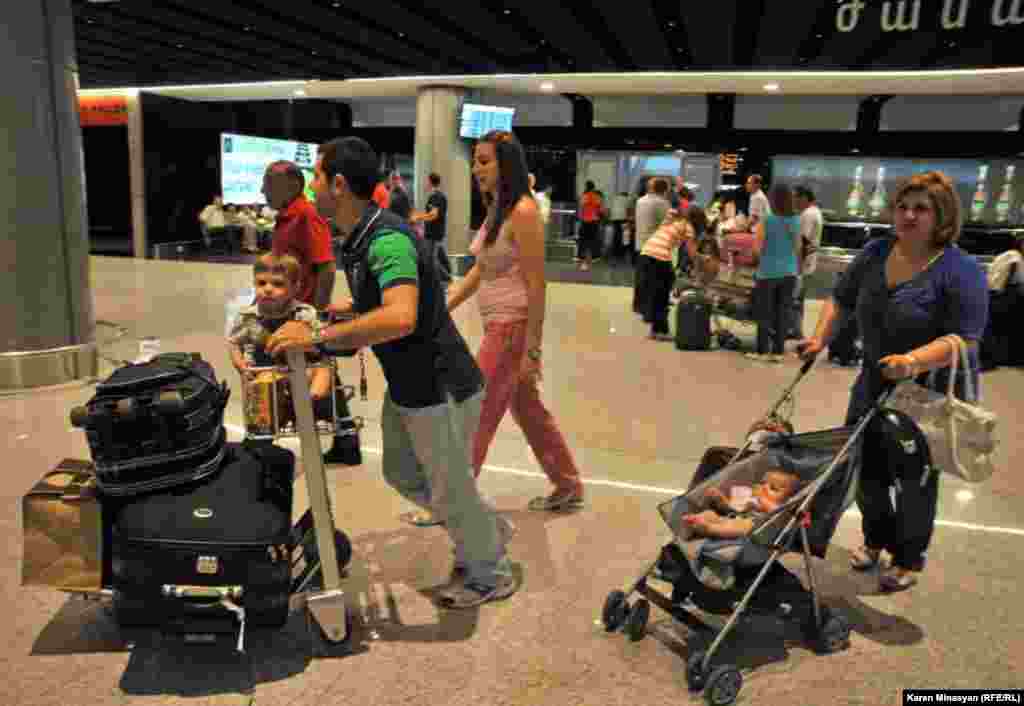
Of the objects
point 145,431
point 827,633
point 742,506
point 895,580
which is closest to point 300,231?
point 145,431

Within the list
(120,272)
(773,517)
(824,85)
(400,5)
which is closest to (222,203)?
(120,272)

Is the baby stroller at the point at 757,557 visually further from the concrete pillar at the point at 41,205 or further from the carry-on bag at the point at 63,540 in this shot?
the concrete pillar at the point at 41,205

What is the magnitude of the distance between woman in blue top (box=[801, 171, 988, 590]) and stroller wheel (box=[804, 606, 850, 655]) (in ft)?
1.16

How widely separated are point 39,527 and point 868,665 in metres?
2.56

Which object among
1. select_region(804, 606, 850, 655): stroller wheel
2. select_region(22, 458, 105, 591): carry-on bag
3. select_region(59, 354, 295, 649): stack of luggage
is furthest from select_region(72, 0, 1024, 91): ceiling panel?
select_region(22, 458, 105, 591): carry-on bag

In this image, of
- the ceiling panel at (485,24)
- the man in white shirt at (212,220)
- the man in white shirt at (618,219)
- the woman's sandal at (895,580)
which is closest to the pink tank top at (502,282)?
the woman's sandal at (895,580)

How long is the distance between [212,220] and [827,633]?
1688 centimetres

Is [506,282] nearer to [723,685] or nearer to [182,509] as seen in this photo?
[182,509]

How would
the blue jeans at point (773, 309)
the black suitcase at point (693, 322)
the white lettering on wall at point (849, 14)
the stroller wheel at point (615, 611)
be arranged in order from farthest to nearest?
the black suitcase at point (693, 322) < the blue jeans at point (773, 309) < the white lettering on wall at point (849, 14) < the stroller wheel at point (615, 611)

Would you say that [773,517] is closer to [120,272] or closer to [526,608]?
[526,608]

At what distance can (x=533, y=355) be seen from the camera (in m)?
3.18

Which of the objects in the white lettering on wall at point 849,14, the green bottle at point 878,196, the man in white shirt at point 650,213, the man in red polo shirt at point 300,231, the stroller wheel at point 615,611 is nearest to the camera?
the stroller wheel at point 615,611

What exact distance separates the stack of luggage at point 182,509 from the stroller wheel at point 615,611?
3.41 ft

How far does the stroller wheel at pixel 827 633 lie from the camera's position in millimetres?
2475
